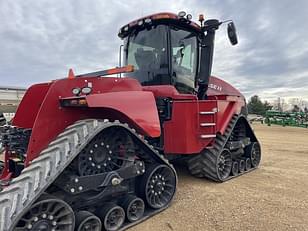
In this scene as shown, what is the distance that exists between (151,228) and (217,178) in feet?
7.31

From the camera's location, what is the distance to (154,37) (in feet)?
16.4

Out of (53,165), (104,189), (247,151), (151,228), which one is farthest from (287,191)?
(53,165)

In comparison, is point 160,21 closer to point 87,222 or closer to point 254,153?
point 87,222

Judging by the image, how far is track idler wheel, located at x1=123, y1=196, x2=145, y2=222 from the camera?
138 inches

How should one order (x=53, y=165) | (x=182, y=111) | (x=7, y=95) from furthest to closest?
1. (x=7, y=95)
2. (x=182, y=111)
3. (x=53, y=165)

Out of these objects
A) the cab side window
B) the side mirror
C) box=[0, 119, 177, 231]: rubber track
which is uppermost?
the side mirror

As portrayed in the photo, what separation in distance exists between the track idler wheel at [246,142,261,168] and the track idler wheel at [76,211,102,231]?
4.53 metres

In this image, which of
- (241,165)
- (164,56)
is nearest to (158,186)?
(164,56)

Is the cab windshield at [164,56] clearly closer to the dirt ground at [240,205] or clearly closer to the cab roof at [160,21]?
the cab roof at [160,21]

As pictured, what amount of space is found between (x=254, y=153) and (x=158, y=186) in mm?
3626

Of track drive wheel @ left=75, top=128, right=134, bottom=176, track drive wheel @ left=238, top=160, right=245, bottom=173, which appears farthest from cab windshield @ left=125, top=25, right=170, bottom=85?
track drive wheel @ left=238, top=160, right=245, bottom=173

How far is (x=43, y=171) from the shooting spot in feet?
8.95

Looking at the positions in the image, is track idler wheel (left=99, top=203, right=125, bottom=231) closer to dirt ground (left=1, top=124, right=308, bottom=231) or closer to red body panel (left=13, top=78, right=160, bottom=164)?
dirt ground (left=1, top=124, right=308, bottom=231)

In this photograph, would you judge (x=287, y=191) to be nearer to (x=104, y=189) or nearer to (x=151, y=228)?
(x=151, y=228)
